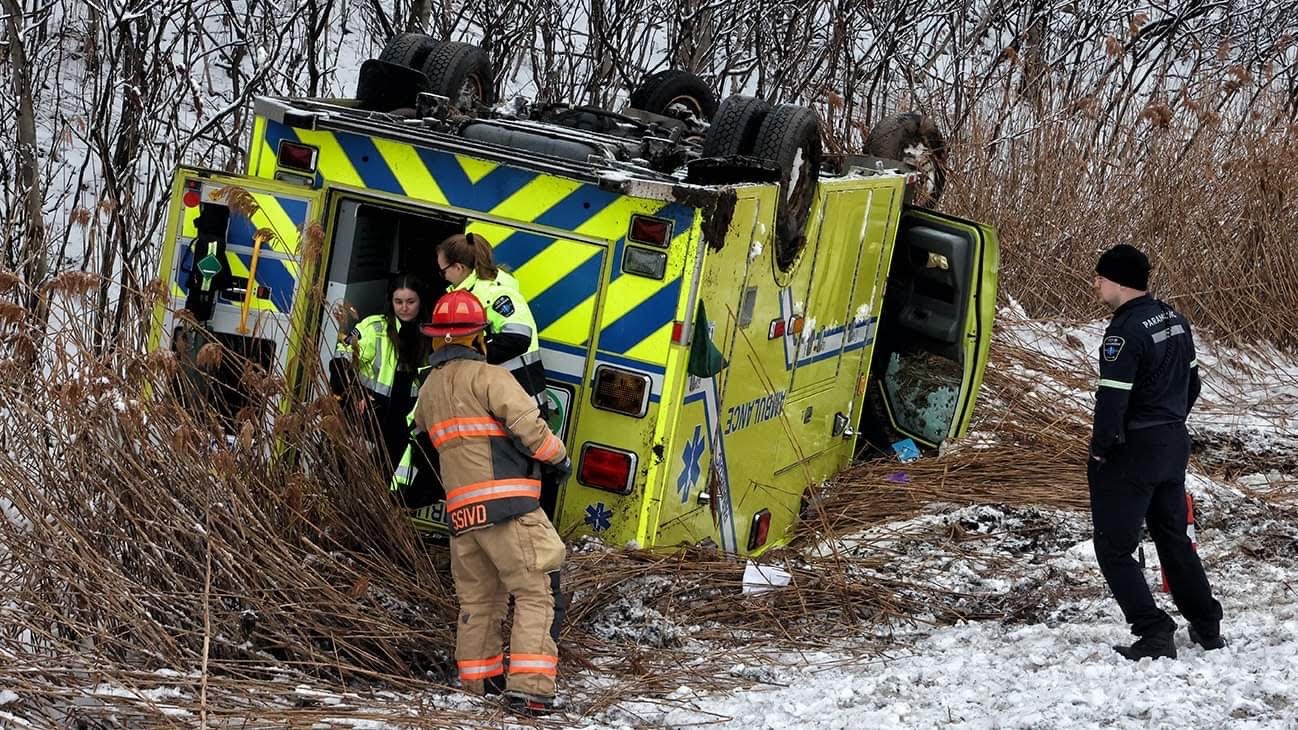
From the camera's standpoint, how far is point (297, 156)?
5672 mm

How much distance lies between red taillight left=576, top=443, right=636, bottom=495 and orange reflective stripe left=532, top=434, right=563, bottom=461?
68cm

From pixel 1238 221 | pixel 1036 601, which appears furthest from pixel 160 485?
pixel 1238 221

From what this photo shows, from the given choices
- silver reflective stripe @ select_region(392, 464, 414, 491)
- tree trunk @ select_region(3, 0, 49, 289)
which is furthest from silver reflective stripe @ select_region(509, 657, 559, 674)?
tree trunk @ select_region(3, 0, 49, 289)

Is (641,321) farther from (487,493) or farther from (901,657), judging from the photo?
(901,657)

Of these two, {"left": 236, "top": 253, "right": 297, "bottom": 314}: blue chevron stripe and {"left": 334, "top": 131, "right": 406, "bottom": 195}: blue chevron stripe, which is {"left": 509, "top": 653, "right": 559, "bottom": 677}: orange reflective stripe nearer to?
{"left": 236, "top": 253, "right": 297, "bottom": 314}: blue chevron stripe

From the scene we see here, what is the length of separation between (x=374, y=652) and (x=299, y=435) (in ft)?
2.39

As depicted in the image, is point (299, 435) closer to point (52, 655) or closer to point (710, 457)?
point (52, 655)

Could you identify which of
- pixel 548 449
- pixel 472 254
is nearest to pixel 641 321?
pixel 472 254

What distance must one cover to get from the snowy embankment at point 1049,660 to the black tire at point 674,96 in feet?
8.80

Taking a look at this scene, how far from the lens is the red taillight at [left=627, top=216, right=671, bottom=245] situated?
534 cm

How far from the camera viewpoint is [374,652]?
4.91 meters

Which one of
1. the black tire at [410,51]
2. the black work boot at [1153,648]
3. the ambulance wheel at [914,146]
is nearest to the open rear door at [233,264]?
the black tire at [410,51]

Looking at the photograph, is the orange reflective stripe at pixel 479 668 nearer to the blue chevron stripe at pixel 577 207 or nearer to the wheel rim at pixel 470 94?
the blue chevron stripe at pixel 577 207

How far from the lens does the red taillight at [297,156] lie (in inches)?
223
